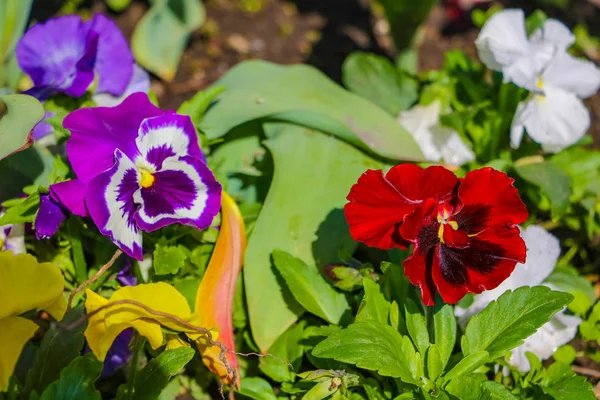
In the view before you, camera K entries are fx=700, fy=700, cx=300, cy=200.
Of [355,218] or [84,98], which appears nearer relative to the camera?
[355,218]

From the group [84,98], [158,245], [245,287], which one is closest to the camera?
[158,245]

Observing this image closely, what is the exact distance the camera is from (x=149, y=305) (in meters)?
1.38

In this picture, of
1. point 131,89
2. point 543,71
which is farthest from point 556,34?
point 131,89

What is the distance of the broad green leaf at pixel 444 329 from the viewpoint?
1.42 meters

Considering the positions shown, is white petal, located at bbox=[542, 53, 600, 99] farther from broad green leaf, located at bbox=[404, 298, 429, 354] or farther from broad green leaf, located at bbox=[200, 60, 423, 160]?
broad green leaf, located at bbox=[404, 298, 429, 354]

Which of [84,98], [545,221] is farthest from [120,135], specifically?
[545,221]

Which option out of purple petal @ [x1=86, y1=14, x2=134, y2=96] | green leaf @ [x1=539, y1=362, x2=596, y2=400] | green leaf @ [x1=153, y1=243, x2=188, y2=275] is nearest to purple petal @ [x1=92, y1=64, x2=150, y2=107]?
purple petal @ [x1=86, y1=14, x2=134, y2=96]

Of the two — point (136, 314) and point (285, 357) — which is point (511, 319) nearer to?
point (285, 357)

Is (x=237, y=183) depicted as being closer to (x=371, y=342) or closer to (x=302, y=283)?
(x=302, y=283)

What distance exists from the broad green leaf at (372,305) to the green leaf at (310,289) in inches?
5.4

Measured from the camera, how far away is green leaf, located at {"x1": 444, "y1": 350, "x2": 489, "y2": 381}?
1328 mm

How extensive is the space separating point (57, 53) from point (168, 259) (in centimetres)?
64

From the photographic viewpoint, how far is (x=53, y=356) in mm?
1474

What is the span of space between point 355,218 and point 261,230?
40cm
